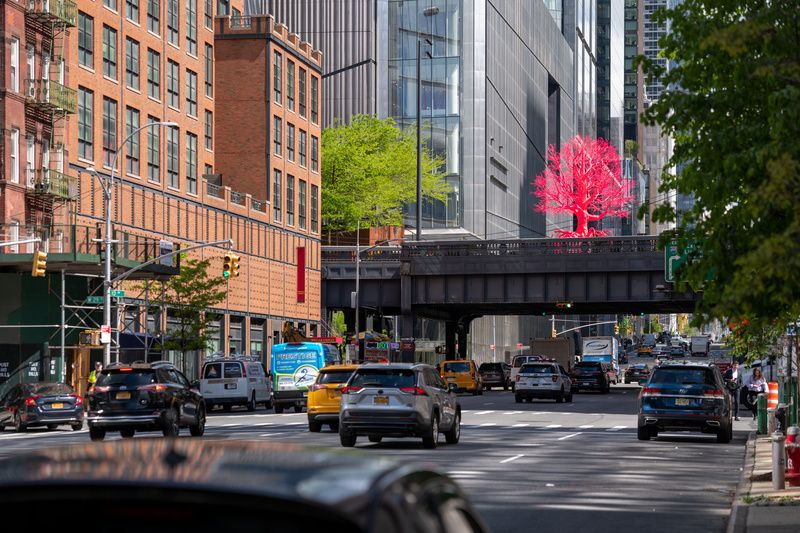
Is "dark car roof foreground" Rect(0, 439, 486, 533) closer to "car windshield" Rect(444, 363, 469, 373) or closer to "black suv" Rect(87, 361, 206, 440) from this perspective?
"black suv" Rect(87, 361, 206, 440)

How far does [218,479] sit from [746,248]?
11.4 m

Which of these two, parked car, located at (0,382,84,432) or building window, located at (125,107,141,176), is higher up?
building window, located at (125,107,141,176)

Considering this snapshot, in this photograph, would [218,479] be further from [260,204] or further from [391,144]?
[391,144]

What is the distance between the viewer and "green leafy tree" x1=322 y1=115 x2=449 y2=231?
10250 cm

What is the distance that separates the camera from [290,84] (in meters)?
84.9

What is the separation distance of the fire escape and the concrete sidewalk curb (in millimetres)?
32615

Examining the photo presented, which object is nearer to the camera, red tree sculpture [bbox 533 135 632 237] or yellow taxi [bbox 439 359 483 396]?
yellow taxi [bbox 439 359 483 396]

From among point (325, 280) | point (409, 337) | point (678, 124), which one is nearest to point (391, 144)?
point (325, 280)

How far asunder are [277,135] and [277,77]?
11.3ft

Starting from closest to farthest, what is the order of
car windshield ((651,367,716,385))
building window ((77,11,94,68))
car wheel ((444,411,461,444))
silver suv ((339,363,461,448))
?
silver suv ((339,363,461,448)) → car wheel ((444,411,461,444)) → car windshield ((651,367,716,385)) → building window ((77,11,94,68))

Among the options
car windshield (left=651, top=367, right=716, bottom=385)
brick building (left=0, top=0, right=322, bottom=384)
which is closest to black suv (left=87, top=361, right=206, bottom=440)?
car windshield (left=651, top=367, right=716, bottom=385)

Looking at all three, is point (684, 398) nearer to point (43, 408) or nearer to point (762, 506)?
point (762, 506)

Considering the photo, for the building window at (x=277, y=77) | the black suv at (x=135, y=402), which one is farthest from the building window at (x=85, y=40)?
the black suv at (x=135, y=402)

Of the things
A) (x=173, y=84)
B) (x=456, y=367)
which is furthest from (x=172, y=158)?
(x=456, y=367)
